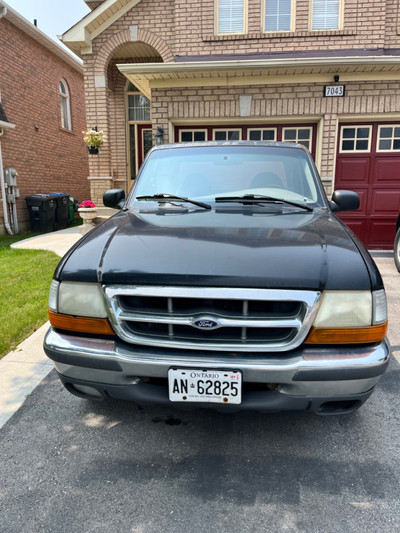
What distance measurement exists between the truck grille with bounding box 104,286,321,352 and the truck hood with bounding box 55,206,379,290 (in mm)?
47

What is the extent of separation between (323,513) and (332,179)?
25.1 feet

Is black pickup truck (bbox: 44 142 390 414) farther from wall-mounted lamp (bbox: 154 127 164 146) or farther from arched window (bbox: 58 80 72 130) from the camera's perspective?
arched window (bbox: 58 80 72 130)

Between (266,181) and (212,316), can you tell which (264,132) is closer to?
(266,181)

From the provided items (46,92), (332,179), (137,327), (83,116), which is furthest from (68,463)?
(83,116)

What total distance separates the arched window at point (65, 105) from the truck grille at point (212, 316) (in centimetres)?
1520

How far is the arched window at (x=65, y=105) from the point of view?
49.3 feet

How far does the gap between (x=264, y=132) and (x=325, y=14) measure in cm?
301

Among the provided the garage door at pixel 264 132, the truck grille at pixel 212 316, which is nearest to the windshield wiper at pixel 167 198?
the truck grille at pixel 212 316

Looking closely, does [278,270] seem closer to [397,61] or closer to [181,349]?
[181,349]

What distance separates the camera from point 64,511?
5.94ft

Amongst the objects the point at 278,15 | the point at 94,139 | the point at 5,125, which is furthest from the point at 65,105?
the point at 278,15

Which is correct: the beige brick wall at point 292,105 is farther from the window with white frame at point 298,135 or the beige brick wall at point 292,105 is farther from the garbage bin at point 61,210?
the garbage bin at point 61,210

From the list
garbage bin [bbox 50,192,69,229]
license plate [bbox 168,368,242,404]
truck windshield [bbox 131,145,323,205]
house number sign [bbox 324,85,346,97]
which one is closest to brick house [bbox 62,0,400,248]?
house number sign [bbox 324,85,346,97]

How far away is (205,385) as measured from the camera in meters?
1.84
